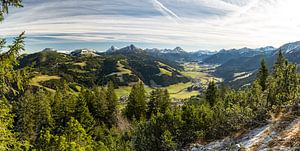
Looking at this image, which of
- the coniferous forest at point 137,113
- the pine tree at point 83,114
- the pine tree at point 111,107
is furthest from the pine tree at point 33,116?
the pine tree at point 111,107

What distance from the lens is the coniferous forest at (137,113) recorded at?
15.6 metres

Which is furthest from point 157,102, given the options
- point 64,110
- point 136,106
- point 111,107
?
point 64,110

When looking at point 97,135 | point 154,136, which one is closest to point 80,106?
point 97,135

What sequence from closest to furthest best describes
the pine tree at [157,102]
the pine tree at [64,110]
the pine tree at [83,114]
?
the pine tree at [83,114] → the pine tree at [64,110] → the pine tree at [157,102]

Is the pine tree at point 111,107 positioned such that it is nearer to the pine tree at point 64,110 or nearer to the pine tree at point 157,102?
the pine tree at point 157,102

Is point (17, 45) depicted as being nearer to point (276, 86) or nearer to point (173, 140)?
point (173, 140)

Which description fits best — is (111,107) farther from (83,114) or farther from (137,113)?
(83,114)

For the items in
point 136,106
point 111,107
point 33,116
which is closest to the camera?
point 33,116

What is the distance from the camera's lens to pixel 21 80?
48.5 ft

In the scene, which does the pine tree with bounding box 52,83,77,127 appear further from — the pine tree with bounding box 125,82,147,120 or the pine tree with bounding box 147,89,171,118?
the pine tree with bounding box 147,89,171,118

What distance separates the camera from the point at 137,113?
8838 cm

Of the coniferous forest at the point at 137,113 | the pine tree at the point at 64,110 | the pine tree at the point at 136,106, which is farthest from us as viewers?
the pine tree at the point at 136,106

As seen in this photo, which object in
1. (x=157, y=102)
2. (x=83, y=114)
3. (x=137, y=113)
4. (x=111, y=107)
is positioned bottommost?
(x=137, y=113)

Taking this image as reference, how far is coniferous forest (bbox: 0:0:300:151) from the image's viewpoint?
51.3 ft
